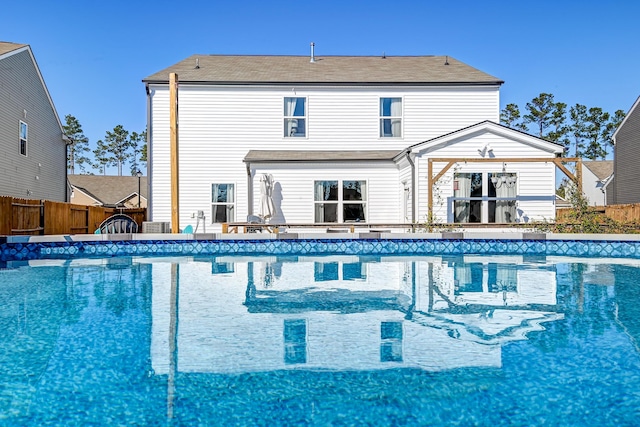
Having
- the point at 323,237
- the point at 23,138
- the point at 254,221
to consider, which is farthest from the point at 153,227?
the point at 23,138

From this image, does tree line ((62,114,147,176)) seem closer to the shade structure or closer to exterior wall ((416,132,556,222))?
the shade structure

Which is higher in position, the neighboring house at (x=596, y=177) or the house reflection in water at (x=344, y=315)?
the neighboring house at (x=596, y=177)

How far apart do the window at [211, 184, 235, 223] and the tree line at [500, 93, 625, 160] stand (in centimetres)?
3827

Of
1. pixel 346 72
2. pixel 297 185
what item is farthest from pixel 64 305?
pixel 346 72

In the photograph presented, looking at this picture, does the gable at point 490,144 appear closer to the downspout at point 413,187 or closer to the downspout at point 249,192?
the downspout at point 413,187

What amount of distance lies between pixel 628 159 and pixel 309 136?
1904 centimetres

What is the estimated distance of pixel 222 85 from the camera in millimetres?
18531

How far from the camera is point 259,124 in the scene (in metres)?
18.6

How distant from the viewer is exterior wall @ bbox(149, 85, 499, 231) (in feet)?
59.9

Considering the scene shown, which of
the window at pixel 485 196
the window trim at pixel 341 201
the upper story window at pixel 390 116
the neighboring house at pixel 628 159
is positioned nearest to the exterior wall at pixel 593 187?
the neighboring house at pixel 628 159

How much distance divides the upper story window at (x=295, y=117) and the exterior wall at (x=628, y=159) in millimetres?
18254

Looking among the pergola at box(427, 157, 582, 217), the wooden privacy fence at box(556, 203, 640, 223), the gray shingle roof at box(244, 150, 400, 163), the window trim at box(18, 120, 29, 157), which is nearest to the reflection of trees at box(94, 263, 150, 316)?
the gray shingle roof at box(244, 150, 400, 163)

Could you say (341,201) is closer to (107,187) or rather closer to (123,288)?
(123,288)

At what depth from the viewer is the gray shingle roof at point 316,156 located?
55.7ft
